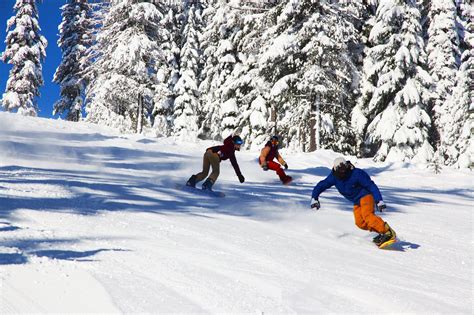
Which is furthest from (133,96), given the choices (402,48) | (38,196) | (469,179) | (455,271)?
(455,271)

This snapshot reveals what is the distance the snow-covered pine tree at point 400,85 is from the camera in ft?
80.0

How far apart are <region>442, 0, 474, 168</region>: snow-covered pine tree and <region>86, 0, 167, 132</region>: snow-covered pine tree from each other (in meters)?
19.8

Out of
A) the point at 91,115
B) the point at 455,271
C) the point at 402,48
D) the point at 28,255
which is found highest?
the point at 402,48

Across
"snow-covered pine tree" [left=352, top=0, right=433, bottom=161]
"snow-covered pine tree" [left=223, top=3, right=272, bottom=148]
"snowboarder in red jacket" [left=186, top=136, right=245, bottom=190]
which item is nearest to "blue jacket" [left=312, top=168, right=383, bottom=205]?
"snowboarder in red jacket" [left=186, top=136, right=245, bottom=190]

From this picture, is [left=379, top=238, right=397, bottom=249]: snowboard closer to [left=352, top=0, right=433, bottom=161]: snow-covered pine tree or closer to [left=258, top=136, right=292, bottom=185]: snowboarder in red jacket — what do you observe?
[left=258, top=136, right=292, bottom=185]: snowboarder in red jacket

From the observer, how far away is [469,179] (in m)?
16.4

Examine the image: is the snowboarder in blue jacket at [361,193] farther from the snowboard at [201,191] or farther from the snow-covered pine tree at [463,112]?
the snow-covered pine tree at [463,112]

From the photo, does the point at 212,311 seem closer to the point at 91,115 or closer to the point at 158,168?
the point at 158,168

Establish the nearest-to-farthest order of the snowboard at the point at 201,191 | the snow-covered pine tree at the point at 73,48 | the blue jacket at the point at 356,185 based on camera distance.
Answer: the blue jacket at the point at 356,185 → the snowboard at the point at 201,191 → the snow-covered pine tree at the point at 73,48

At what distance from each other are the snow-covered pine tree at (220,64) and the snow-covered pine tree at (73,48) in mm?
12061

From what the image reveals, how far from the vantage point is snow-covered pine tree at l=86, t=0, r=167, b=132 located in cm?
2873

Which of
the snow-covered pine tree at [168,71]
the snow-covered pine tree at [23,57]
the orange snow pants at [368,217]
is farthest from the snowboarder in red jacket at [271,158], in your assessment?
the snow-covered pine tree at [23,57]

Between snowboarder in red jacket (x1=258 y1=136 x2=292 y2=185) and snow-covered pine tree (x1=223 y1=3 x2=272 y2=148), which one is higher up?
snow-covered pine tree (x1=223 y1=3 x2=272 y2=148)

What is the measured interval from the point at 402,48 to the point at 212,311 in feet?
78.2
